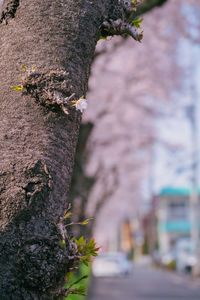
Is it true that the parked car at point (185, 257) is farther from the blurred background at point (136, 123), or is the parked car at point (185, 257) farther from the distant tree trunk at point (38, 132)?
the distant tree trunk at point (38, 132)

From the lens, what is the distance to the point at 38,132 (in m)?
1.83

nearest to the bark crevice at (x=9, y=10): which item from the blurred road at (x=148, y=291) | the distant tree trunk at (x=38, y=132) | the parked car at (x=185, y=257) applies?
the distant tree trunk at (x=38, y=132)

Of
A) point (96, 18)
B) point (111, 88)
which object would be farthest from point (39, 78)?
point (111, 88)

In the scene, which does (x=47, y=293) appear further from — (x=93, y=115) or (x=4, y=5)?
(x=93, y=115)

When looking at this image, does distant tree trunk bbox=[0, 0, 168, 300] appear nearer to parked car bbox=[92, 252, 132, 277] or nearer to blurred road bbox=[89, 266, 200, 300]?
blurred road bbox=[89, 266, 200, 300]

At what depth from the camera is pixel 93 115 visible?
1593 cm

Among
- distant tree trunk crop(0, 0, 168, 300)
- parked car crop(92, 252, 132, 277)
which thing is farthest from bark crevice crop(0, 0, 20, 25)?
parked car crop(92, 252, 132, 277)

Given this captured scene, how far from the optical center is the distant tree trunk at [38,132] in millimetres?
1687

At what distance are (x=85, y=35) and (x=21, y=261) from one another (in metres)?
1.00

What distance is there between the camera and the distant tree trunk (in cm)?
169

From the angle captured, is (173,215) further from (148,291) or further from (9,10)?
(9,10)

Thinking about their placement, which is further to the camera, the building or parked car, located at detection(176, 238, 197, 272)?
the building

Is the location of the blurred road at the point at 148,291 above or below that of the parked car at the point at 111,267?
below

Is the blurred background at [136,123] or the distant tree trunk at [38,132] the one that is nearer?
the distant tree trunk at [38,132]
